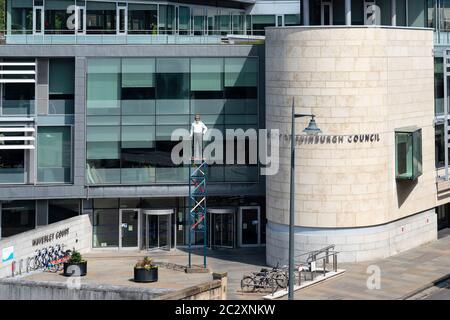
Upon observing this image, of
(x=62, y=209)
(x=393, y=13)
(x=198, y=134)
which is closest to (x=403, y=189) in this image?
(x=393, y=13)

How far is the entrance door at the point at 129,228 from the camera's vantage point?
162ft

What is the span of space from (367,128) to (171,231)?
12.4 m

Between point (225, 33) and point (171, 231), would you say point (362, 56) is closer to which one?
point (171, 231)

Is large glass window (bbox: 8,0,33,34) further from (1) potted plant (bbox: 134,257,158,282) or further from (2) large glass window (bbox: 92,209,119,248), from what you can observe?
(1) potted plant (bbox: 134,257,158,282)

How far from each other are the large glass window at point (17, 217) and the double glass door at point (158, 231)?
6.09 m

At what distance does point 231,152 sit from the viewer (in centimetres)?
4922

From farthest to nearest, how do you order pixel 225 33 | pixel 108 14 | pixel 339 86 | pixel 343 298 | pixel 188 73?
pixel 225 33 < pixel 108 14 < pixel 188 73 < pixel 339 86 < pixel 343 298

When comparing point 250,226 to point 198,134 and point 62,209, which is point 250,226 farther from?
point 62,209

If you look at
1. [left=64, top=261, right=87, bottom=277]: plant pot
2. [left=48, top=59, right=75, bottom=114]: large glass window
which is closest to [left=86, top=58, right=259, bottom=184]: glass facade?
[left=48, top=59, right=75, bottom=114]: large glass window

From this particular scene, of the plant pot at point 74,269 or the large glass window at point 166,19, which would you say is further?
the large glass window at point 166,19

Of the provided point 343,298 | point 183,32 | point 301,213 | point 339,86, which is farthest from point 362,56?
point 183,32

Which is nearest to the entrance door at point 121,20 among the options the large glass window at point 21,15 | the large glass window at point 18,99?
the large glass window at point 21,15

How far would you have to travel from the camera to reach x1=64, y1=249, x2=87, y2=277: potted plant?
42.1 metres

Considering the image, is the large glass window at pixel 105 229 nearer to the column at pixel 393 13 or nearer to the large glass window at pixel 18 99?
the large glass window at pixel 18 99
